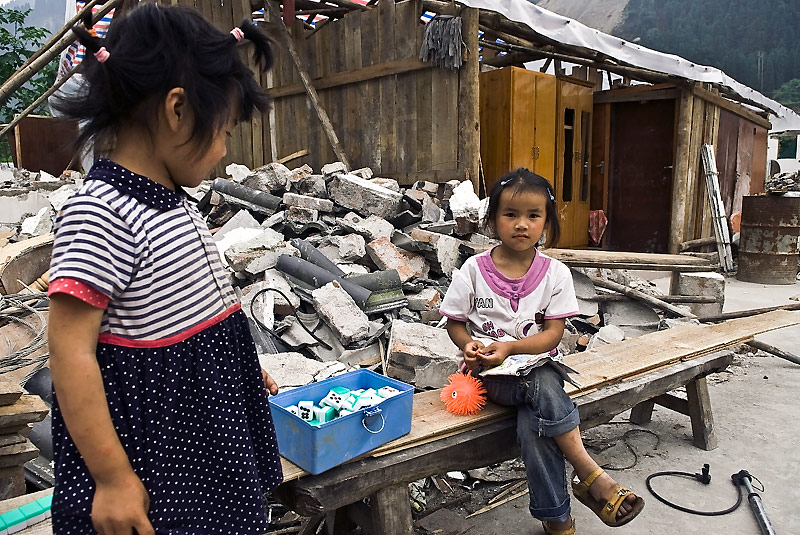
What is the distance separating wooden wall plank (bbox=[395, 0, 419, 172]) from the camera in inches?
270

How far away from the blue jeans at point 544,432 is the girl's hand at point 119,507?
160 centimetres

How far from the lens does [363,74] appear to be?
295 inches

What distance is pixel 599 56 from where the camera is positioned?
9.10 metres

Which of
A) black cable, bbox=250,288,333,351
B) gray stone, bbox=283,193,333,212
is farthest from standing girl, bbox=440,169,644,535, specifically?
gray stone, bbox=283,193,333,212

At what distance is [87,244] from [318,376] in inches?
92.4

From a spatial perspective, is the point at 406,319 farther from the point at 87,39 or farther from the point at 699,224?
the point at 699,224

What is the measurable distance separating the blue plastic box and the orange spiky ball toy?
32cm

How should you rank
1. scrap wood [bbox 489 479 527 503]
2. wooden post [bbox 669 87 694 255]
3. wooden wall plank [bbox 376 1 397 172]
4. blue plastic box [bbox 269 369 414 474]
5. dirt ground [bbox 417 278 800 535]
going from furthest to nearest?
wooden post [bbox 669 87 694 255] → wooden wall plank [bbox 376 1 397 172] → scrap wood [bbox 489 479 527 503] → dirt ground [bbox 417 278 800 535] → blue plastic box [bbox 269 369 414 474]

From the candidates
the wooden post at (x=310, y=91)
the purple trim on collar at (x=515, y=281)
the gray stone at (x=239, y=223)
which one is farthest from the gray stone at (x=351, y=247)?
the wooden post at (x=310, y=91)

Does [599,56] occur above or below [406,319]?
above

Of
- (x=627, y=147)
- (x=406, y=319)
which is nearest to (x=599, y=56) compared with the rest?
(x=627, y=147)

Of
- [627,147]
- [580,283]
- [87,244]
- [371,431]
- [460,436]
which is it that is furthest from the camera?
[627,147]

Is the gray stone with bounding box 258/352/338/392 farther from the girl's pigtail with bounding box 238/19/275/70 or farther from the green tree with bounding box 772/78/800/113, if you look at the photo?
the green tree with bounding box 772/78/800/113

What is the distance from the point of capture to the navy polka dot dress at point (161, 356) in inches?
46.1
